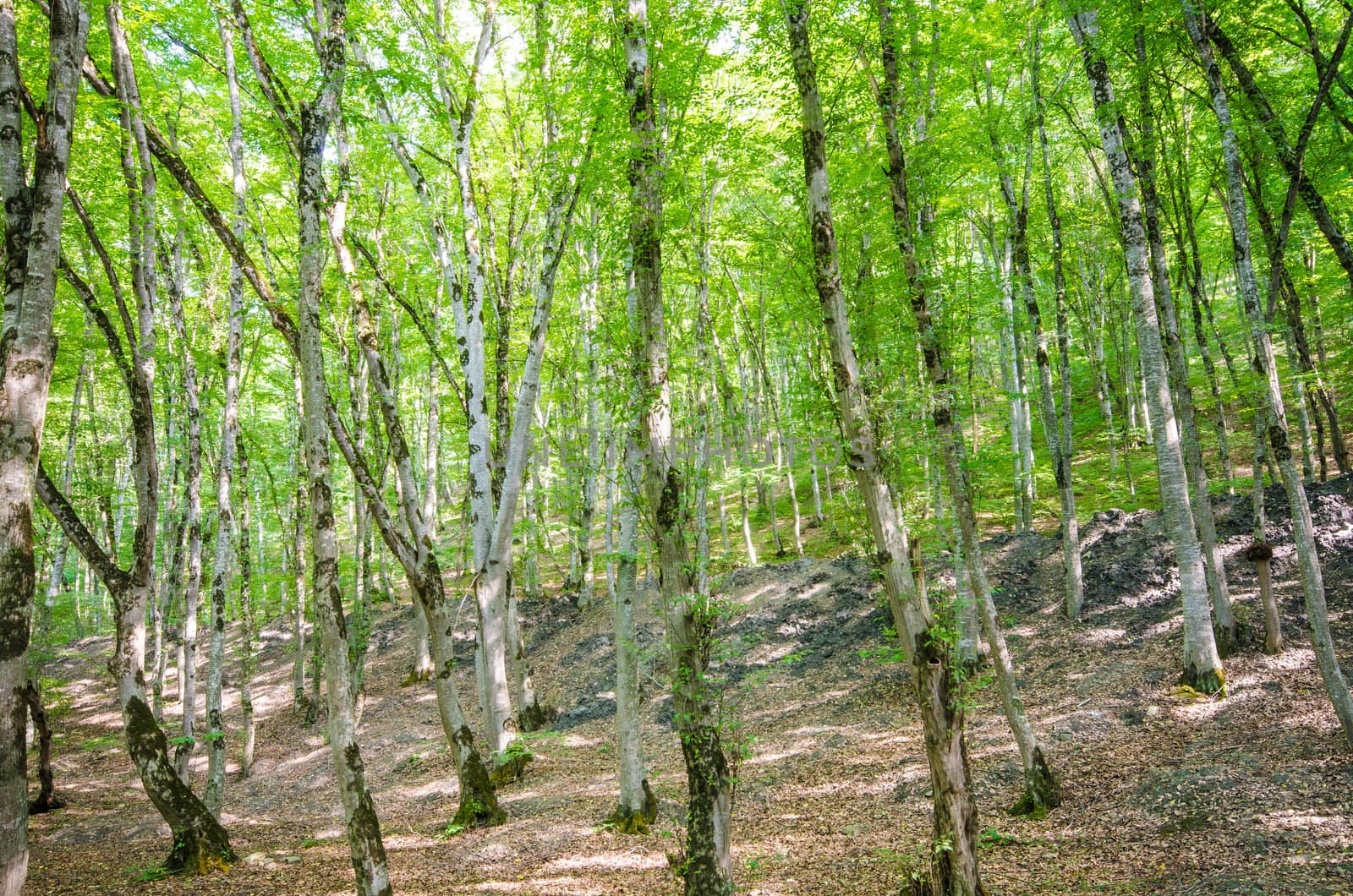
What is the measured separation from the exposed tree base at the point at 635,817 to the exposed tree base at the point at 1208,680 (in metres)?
6.70

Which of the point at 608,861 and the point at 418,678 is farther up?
the point at 418,678

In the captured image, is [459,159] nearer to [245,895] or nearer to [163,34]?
[163,34]

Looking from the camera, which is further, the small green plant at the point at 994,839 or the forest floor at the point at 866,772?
the small green plant at the point at 994,839

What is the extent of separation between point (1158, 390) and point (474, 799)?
960cm

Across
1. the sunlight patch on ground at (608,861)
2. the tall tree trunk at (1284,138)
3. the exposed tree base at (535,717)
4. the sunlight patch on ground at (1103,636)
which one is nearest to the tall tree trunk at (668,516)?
the sunlight patch on ground at (608,861)

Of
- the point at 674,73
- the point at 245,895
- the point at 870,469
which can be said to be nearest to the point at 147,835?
the point at 245,895

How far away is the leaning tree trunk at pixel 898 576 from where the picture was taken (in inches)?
191

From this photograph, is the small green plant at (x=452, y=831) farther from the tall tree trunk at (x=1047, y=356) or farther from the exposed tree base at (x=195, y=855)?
the tall tree trunk at (x=1047, y=356)

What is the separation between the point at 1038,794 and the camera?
6641mm

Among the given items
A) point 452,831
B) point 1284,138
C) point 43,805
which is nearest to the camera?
point 1284,138

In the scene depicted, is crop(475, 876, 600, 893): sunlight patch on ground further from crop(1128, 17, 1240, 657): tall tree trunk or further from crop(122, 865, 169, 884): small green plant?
crop(1128, 17, 1240, 657): tall tree trunk

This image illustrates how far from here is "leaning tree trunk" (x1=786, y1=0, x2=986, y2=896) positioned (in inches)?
191

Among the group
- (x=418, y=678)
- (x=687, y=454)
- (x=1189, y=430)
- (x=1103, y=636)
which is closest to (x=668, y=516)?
(x=687, y=454)

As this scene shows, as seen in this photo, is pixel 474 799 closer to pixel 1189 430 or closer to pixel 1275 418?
pixel 1275 418
